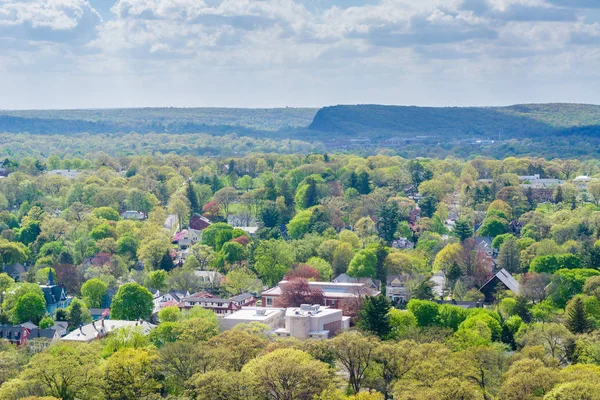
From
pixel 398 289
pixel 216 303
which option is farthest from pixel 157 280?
pixel 398 289

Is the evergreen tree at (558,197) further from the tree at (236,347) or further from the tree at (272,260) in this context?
the tree at (236,347)

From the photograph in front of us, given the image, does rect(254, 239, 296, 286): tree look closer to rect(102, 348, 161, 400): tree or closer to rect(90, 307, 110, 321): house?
rect(90, 307, 110, 321): house

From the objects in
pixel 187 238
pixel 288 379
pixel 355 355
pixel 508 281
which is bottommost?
pixel 187 238

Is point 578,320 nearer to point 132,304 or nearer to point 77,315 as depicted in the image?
point 132,304


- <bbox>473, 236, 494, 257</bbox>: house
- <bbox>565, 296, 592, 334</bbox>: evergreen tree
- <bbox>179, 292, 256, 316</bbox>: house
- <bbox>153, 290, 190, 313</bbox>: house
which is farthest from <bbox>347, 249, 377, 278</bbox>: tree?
<bbox>565, 296, 592, 334</bbox>: evergreen tree

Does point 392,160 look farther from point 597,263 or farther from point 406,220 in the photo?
point 597,263
